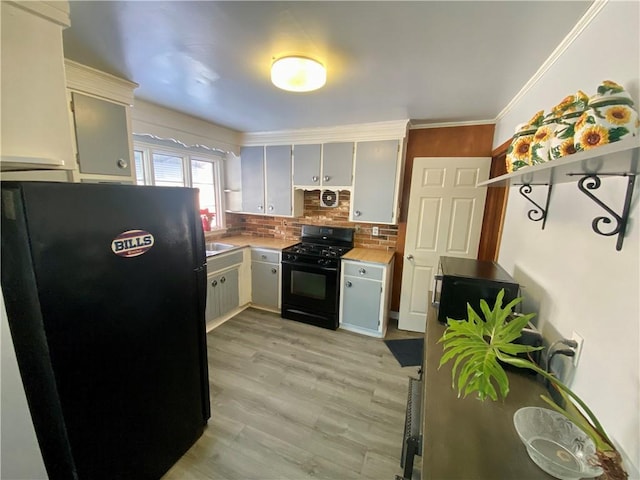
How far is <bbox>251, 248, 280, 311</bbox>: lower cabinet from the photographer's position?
330 centimetres

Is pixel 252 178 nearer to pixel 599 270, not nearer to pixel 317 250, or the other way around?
pixel 317 250

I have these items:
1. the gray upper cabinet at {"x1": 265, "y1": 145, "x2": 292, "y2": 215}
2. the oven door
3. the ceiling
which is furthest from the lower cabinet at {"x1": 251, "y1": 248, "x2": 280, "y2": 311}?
the ceiling

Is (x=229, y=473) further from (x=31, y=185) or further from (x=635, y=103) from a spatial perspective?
(x=635, y=103)

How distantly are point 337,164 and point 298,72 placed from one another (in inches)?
64.5

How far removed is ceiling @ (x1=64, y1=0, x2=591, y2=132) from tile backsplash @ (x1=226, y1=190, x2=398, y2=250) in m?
1.47

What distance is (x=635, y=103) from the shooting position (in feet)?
2.49

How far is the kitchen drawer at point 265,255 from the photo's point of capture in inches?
129

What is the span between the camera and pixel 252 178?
3520 millimetres

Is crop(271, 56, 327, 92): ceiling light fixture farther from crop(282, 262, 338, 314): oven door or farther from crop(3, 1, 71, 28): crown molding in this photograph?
crop(282, 262, 338, 314): oven door

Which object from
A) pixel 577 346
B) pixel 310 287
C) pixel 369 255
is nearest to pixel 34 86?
pixel 577 346

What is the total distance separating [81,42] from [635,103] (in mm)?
2424

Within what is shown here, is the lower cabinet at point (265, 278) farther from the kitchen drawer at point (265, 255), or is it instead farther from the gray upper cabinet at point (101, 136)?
the gray upper cabinet at point (101, 136)

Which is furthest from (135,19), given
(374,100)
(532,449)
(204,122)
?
(532,449)

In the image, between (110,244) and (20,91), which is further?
(110,244)
